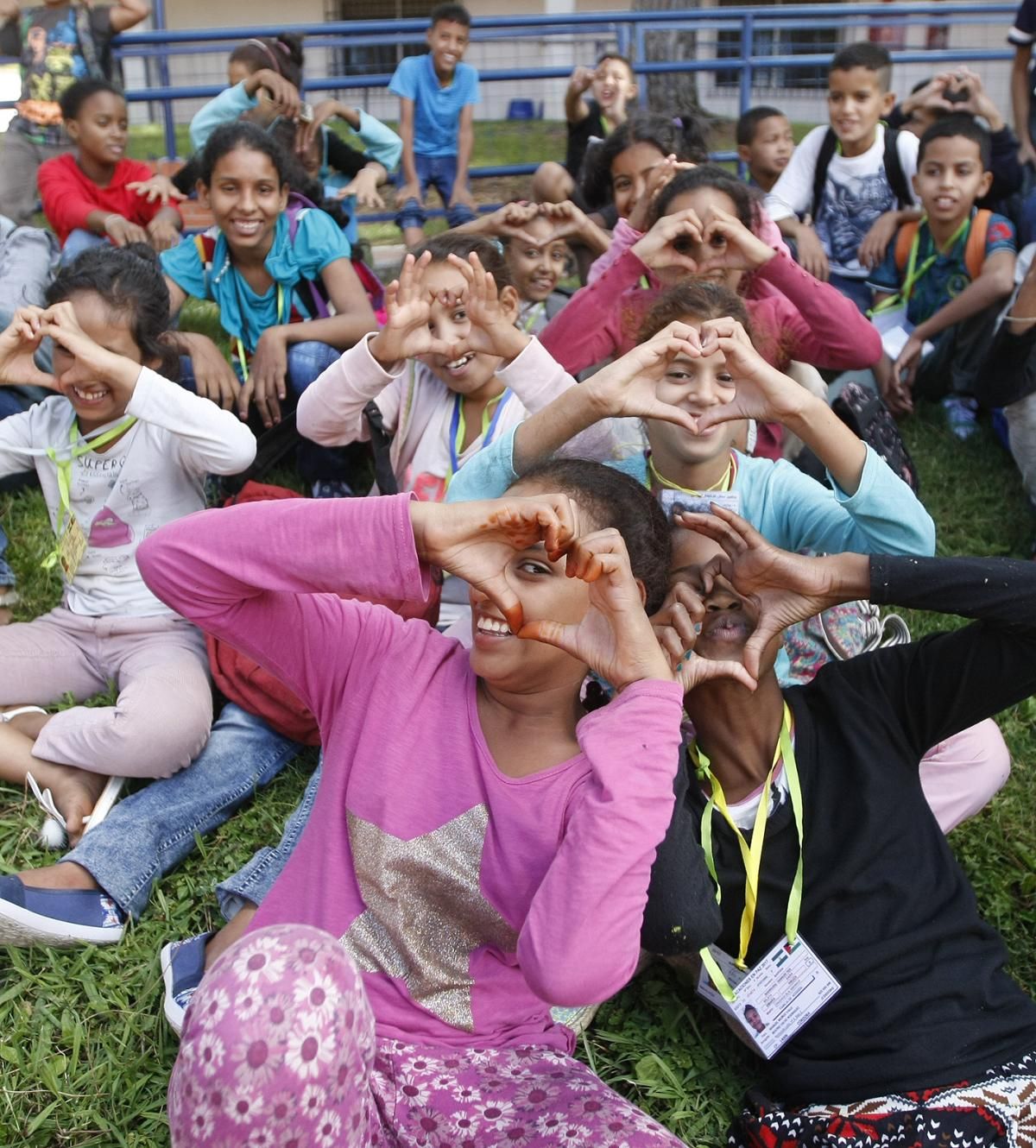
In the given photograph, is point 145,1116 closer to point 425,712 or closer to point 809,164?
point 425,712

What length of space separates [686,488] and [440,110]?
5.46 meters

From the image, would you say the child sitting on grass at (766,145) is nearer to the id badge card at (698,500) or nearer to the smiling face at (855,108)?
the smiling face at (855,108)

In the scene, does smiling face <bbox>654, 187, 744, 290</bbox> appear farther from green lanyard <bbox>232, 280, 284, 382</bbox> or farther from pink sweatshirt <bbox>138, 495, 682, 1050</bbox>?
pink sweatshirt <bbox>138, 495, 682, 1050</bbox>

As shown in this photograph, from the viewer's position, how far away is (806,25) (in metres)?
8.02

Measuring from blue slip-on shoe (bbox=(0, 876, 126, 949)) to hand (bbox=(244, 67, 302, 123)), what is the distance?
377 cm

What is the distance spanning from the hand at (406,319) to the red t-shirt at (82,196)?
273cm

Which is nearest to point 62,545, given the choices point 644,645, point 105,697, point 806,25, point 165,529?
point 105,697

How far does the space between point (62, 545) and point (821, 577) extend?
200 centimetres

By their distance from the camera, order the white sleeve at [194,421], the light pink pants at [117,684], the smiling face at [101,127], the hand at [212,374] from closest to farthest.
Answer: the light pink pants at [117,684]
the white sleeve at [194,421]
the hand at [212,374]
the smiling face at [101,127]

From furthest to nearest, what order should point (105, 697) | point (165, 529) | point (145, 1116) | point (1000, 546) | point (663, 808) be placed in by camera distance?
point (1000, 546) → point (105, 697) → point (145, 1116) → point (165, 529) → point (663, 808)

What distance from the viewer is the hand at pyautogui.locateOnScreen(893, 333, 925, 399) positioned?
4.62m

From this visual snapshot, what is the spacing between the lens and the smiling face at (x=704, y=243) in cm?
318

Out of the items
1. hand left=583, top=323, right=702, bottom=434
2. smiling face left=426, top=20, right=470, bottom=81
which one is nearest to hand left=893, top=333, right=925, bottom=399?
hand left=583, top=323, right=702, bottom=434

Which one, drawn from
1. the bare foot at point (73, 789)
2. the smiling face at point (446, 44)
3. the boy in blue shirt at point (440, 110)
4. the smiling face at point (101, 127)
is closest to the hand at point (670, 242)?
the bare foot at point (73, 789)
